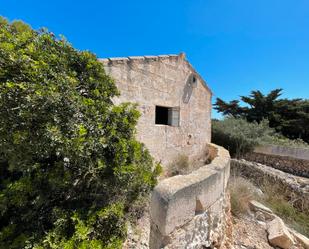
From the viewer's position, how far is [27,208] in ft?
7.24

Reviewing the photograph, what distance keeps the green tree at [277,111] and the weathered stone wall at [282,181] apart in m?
7.25

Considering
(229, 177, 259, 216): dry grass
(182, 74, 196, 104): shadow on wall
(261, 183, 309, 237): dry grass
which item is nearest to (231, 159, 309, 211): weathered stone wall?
(261, 183, 309, 237): dry grass

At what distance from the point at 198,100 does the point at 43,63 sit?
6.36m

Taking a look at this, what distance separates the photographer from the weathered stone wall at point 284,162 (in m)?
8.07

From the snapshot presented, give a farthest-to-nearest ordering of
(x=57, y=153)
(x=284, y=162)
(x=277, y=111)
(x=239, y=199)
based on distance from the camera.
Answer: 1. (x=277, y=111)
2. (x=284, y=162)
3. (x=239, y=199)
4. (x=57, y=153)

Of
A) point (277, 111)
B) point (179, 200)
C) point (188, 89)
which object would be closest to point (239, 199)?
point (179, 200)

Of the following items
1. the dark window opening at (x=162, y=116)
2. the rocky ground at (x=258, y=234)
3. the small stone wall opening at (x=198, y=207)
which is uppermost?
the dark window opening at (x=162, y=116)

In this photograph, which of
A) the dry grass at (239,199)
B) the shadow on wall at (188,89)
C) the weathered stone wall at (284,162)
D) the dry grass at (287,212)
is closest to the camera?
the dry grass at (239,199)

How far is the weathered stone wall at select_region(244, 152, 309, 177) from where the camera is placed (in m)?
8.07

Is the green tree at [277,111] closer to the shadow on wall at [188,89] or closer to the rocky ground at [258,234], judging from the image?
the shadow on wall at [188,89]

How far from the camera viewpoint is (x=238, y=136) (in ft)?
32.5

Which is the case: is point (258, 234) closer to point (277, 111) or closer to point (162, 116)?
point (162, 116)

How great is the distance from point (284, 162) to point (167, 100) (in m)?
7.59

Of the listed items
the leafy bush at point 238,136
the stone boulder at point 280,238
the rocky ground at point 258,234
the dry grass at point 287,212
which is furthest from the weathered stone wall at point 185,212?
the leafy bush at point 238,136
